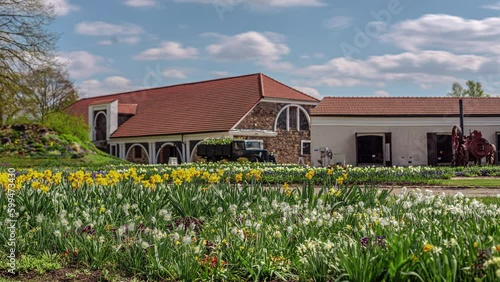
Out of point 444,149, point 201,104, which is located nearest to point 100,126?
point 201,104

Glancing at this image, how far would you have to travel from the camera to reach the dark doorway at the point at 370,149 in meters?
38.4

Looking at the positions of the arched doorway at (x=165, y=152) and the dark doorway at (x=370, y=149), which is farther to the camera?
the arched doorway at (x=165, y=152)

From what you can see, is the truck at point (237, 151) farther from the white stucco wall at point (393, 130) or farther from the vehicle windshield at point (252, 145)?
the white stucco wall at point (393, 130)

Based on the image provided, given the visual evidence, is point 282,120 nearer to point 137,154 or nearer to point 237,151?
point 237,151

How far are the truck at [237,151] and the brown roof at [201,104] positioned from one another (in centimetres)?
660

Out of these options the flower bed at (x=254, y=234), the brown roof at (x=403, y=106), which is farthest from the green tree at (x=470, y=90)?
the flower bed at (x=254, y=234)

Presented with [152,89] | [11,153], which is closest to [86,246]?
[11,153]

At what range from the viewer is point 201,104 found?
4459 centimetres

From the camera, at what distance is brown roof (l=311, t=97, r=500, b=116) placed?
38.7 meters

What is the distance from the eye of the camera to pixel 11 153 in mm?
26984

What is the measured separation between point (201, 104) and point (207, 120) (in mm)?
3209

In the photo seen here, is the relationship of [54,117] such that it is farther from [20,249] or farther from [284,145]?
[20,249]

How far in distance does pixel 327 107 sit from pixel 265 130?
4.73m

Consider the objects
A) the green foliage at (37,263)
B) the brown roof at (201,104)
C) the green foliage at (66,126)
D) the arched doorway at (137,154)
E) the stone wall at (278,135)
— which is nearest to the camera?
the green foliage at (37,263)
